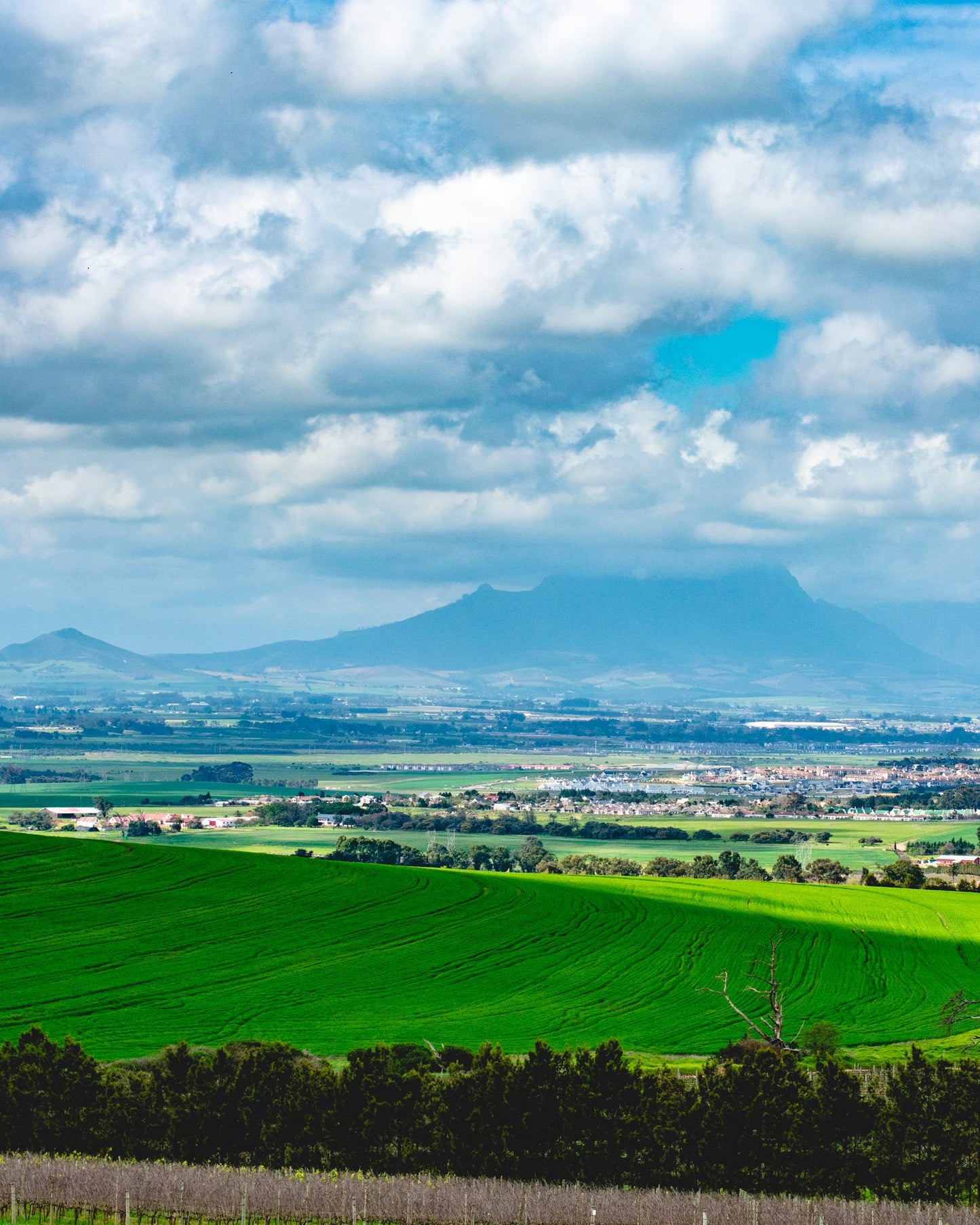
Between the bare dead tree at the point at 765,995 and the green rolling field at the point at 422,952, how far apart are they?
84cm

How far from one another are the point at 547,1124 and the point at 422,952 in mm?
29659

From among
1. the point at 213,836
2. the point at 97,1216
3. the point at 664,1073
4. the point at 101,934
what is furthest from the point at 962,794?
the point at 97,1216

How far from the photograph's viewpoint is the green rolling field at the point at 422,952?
49.6m

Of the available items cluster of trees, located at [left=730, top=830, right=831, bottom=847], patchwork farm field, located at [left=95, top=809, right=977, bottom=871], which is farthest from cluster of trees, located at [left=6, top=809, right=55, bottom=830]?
cluster of trees, located at [left=730, top=830, right=831, bottom=847]

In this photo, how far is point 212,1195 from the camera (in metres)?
28.5

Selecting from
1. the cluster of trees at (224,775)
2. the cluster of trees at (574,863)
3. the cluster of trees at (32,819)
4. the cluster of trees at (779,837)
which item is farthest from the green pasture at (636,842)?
the cluster of trees at (224,775)

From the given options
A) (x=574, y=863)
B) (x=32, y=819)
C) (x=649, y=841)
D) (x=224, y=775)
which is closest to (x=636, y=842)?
(x=649, y=841)

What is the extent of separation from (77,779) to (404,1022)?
437ft

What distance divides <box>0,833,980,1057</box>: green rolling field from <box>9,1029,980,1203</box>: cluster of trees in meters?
9.76

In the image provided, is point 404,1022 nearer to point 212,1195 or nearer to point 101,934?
point 101,934

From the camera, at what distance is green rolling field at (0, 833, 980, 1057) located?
49594mm

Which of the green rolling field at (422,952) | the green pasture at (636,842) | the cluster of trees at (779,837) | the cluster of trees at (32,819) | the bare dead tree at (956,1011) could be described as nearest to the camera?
the green rolling field at (422,952)

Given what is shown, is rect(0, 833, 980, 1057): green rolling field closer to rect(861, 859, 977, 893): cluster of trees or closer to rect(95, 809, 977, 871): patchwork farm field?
rect(861, 859, 977, 893): cluster of trees

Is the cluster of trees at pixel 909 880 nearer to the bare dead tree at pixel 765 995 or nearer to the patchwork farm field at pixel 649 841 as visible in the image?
the patchwork farm field at pixel 649 841
